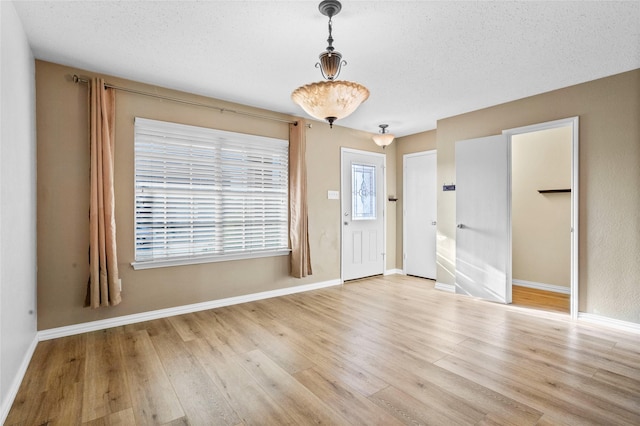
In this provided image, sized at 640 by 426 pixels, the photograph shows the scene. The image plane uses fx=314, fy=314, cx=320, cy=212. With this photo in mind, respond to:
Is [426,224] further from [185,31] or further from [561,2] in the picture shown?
[185,31]

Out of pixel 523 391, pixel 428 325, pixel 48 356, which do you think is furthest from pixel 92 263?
pixel 523 391

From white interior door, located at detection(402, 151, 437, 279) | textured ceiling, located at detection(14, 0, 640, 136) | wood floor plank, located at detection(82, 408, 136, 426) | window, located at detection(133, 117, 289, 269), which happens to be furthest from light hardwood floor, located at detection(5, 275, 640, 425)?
textured ceiling, located at detection(14, 0, 640, 136)

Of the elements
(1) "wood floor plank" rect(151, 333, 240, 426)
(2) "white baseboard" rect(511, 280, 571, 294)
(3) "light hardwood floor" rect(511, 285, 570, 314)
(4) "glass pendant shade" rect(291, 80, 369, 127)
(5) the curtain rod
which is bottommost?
(3) "light hardwood floor" rect(511, 285, 570, 314)

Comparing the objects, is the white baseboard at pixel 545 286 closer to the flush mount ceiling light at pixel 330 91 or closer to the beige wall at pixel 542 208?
the beige wall at pixel 542 208

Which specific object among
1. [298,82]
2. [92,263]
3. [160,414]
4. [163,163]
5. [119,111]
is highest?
[298,82]

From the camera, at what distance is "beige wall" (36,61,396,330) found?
2936 mm

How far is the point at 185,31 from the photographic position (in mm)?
2455

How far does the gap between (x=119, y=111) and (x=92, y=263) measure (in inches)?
62.0

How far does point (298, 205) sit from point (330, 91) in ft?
7.68

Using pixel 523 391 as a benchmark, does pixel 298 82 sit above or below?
above

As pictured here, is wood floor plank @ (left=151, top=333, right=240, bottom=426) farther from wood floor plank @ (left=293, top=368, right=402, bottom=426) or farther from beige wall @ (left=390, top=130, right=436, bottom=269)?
beige wall @ (left=390, top=130, right=436, bottom=269)

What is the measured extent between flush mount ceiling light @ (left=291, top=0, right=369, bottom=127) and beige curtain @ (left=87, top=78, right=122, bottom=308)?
2.04 meters

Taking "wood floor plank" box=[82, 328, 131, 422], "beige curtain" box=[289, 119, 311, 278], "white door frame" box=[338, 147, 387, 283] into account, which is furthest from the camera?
"white door frame" box=[338, 147, 387, 283]

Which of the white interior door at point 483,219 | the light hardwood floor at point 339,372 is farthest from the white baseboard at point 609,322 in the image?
the white interior door at point 483,219
